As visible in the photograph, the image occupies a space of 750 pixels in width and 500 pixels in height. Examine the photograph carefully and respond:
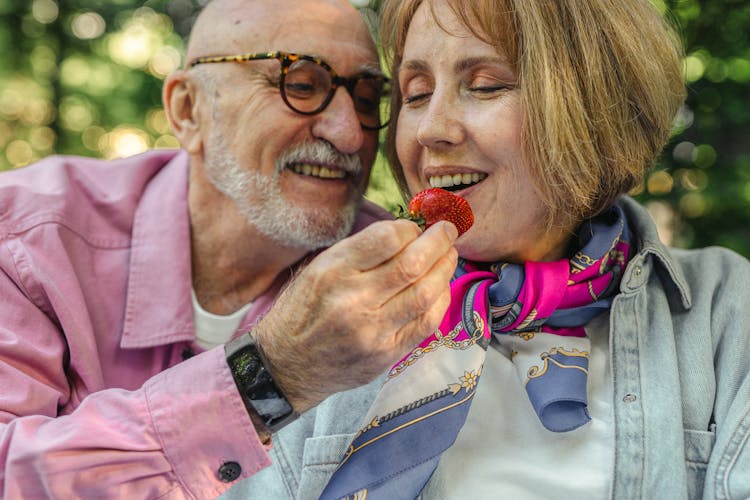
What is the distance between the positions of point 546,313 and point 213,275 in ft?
4.12

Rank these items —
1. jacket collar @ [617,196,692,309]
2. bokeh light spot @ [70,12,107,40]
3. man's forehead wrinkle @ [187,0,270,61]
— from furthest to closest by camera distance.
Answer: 1. bokeh light spot @ [70,12,107,40]
2. man's forehead wrinkle @ [187,0,270,61]
3. jacket collar @ [617,196,692,309]

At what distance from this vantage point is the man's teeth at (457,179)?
2055 millimetres

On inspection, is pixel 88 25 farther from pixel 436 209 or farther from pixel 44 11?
pixel 436 209

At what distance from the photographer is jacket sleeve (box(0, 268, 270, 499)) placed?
5.63 ft

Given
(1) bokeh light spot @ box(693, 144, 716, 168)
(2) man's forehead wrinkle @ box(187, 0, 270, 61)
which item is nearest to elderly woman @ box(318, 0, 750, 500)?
(2) man's forehead wrinkle @ box(187, 0, 270, 61)

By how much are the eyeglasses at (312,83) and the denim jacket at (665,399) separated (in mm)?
981

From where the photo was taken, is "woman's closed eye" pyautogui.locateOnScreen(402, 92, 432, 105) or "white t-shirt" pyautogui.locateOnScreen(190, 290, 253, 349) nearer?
"woman's closed eye" pyautogui.locateOnScreen(402, 92, 432, 105)

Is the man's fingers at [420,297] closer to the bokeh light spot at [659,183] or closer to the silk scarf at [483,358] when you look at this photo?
the silk scarf at [483,358]

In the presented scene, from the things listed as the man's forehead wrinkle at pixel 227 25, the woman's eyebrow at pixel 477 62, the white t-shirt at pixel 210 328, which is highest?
the woman's eyebrow at pixel 477 62

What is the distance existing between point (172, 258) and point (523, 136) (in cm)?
129

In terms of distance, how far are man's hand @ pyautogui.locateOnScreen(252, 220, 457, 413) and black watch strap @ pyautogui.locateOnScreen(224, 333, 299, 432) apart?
0.02 m

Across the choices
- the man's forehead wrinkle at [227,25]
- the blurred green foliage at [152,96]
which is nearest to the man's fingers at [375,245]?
the man's forehead wrinkle at [227,25]

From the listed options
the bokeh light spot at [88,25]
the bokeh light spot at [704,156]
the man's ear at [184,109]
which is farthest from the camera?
the bokeh light spot at [88,25]

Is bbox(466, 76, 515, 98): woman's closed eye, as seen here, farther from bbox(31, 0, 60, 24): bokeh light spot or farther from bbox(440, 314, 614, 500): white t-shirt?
bbox(31, 0, 60, 24): bokeh light spot
